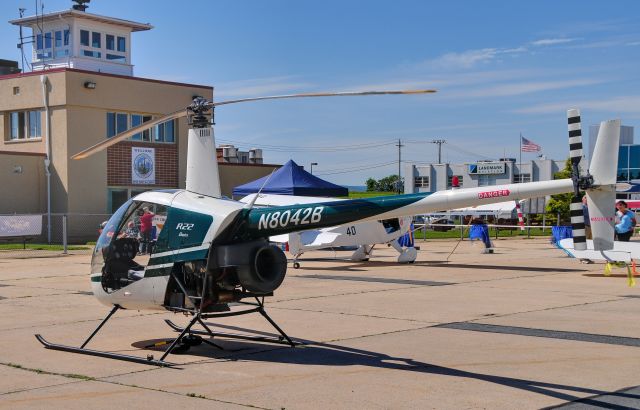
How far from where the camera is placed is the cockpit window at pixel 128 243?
391 inches

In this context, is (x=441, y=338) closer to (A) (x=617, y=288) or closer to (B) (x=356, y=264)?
(A) (x=617, y=288)

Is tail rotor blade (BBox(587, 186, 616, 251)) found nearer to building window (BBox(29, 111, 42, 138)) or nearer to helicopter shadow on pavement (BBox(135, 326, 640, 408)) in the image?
helicopter shadow on pavement (BBox(135, 326, 640, 408))

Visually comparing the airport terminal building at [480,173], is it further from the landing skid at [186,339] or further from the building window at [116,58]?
the landing skid at [186,339]

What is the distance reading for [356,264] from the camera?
78.7ft

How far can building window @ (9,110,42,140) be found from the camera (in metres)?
38.1

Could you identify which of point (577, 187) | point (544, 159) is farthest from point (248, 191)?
point (544, 159)

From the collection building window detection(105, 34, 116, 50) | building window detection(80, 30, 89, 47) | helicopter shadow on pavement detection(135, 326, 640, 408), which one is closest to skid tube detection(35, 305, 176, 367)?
helicopter shadow on pavement detection(135, 326, 640, 408)

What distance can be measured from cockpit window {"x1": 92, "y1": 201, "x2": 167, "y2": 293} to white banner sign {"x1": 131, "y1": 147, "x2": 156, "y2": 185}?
29.3 meters

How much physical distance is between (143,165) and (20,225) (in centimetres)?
826

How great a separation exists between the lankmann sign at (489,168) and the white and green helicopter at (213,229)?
8446cm

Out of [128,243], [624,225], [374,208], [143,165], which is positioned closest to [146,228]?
[128,243]

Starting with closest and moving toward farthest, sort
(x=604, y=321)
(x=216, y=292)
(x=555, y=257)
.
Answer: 1. (x=216, y=292)
2. (x=604, y=321)
3. (x=555, y=257)

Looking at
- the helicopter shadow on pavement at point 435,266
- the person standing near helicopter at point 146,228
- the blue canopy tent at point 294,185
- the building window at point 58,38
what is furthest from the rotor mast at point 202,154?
the building window at point 58,38

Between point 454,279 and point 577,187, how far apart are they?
10.9 m
